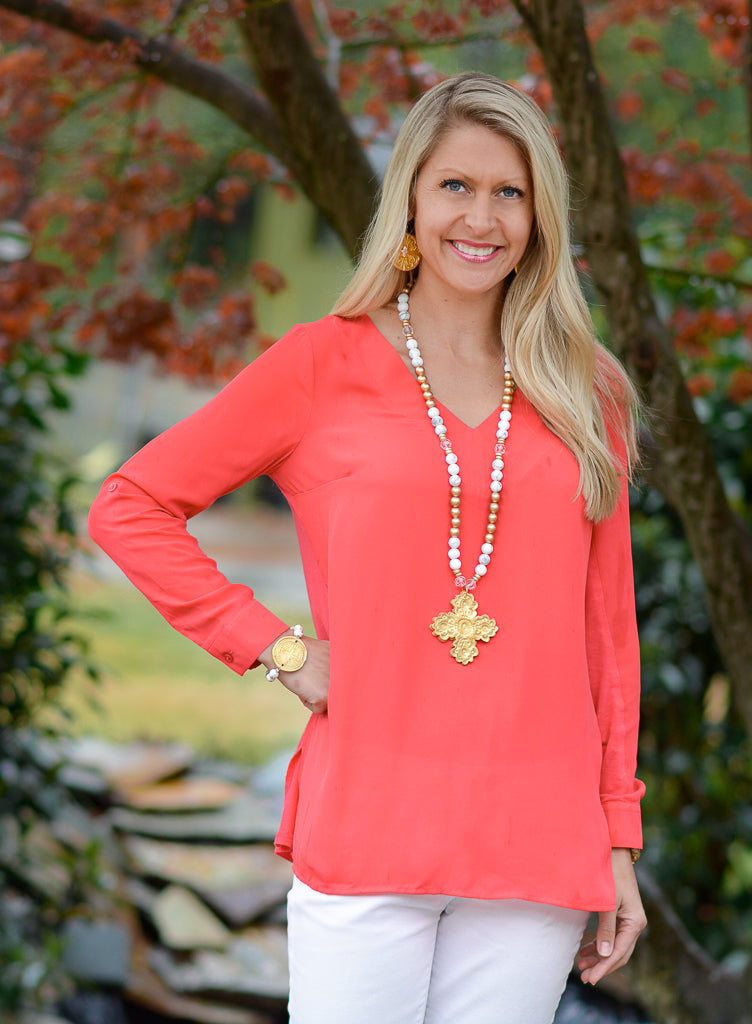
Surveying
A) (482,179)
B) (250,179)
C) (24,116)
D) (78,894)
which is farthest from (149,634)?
(482,179)

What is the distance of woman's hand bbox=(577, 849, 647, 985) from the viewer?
1546 mm

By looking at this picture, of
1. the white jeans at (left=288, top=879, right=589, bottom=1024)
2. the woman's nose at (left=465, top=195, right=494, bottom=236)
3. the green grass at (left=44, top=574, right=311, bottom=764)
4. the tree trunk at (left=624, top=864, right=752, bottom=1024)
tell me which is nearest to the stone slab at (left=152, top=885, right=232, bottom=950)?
the green grass at (left=44, top=574, right=311, bottom=764)

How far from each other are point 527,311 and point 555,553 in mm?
365

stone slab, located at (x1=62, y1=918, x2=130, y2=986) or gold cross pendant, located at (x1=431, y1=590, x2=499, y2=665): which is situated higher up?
gold cross pendant, located at (x1=431, y1=590, x2=499, y2=665)

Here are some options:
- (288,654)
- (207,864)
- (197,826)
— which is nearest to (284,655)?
(288,654)

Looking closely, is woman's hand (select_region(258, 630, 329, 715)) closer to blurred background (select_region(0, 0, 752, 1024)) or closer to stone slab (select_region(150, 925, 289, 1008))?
blurred background (select_region(0, 0, 752, 1024))

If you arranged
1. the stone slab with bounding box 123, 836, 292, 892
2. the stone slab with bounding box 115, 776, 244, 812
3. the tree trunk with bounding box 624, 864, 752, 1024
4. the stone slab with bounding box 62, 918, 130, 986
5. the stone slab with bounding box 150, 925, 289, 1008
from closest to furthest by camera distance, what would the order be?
the tree trunk with bounding box 624, 864, 752, 1024
the stone slab with bounding box 62, 918, 130, 986
the stone slab with bounding box 150, 925, 289, 1008
the stone slab with bounding box 123, 836, 292, 892
the stone slab with bounding box 115, 776, 244, 812

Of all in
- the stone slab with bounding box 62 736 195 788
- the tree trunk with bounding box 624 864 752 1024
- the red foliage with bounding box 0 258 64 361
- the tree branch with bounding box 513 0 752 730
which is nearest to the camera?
the tree branch with bounding box 513 0 752 730

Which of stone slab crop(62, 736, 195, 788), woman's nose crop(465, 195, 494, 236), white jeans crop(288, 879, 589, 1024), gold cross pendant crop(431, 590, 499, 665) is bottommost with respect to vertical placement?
stone slab crop(62, 736, 195, 788)

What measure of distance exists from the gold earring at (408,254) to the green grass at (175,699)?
3.87 m

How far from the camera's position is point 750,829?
3.48 m

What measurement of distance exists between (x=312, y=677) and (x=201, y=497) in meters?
0.28

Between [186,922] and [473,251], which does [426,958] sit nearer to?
[473,251]

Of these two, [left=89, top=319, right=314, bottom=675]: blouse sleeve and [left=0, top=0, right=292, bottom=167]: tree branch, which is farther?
[left=0, top=0, right=292, bottom=167]: tree branch
